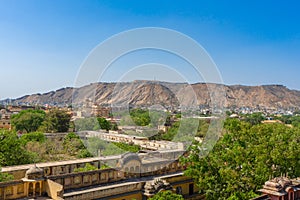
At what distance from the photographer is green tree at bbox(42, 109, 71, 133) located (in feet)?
187

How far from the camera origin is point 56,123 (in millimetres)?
57125

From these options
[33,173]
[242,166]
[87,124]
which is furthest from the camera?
[87,124]

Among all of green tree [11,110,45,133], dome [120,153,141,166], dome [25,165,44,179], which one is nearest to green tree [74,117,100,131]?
green tree [11,110,45,133]

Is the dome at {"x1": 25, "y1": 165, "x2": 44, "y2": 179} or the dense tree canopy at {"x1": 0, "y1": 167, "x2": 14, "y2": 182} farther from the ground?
the dome at {"x1": 25, "y1": 165, "x2": 44, "y2": 179}

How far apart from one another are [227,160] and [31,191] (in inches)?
398

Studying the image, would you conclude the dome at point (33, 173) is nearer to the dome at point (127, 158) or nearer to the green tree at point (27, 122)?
the dome at point (127, 158)

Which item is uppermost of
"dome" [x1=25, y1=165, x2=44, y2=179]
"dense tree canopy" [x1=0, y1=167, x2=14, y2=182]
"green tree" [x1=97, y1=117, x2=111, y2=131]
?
"green tree" [x1=97, y1=117, x2=111, y2=131]

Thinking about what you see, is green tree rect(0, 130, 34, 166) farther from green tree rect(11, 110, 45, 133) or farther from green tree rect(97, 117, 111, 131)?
green tree rect(11, 110, 45, 133)

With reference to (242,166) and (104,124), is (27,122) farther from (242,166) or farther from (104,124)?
(242,166)

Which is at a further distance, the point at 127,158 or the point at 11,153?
the point at 11,153

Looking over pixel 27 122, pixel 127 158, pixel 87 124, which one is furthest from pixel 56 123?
pixel 127 158

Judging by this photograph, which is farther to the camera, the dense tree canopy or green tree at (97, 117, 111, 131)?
green tree at (97, 117, 111, 131)

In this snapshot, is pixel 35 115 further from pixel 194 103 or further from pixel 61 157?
pixel 194 103

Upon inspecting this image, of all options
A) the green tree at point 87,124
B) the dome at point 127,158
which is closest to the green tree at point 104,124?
the green tree at point 87,124
